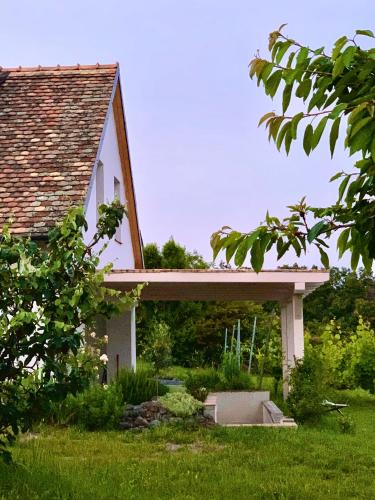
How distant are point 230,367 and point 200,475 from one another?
8203 millimetres

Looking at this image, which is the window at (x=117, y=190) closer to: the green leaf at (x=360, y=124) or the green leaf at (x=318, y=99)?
the green leaf at (x=318, y=99)

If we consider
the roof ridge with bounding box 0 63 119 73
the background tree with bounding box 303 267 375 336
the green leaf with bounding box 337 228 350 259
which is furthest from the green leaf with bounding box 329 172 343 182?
the background tree with bounding box 303 267 375 336

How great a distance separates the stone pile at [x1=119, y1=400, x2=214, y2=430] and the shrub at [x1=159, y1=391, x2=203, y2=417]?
0.26ft

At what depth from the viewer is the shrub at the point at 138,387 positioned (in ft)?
42.2

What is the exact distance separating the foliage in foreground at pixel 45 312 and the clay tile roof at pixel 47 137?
5.18 meters

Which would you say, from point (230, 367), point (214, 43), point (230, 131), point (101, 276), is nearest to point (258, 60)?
point (101, 276)

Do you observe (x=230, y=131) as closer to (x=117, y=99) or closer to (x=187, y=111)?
(x=187, y=111)

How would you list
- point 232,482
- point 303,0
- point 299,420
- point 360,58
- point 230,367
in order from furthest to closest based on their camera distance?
1. point 230,367
2. point 299,420
3. point 232,482
4. point 303,0
5. point 360,58

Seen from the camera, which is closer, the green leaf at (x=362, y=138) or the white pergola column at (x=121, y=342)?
the green leaf at (x=362, y=138)

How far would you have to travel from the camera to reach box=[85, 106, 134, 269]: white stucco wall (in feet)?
46.1

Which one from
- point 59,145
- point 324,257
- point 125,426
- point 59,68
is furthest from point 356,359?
point 324,257

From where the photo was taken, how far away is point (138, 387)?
1308cm

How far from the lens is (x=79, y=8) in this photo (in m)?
7.90

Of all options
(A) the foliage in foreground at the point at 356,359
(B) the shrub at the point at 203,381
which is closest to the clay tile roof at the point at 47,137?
(B) the shrub at the point at 203,381
